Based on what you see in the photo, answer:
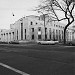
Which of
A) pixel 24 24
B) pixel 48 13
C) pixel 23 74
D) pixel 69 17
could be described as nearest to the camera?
pixel 23 74

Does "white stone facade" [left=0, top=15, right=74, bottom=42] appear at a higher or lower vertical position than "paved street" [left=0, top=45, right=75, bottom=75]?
higher

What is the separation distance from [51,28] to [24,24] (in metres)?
17.6

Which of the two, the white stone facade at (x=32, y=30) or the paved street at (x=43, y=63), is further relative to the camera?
the white stone facade at (x=32, y=30)

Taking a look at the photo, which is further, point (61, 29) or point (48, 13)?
point (61, 29)

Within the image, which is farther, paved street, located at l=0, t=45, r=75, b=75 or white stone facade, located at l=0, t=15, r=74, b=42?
white stone facade, located at l=0, t=15, r=74, b=42

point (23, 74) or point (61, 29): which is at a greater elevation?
point (61, 29)

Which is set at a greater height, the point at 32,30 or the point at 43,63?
the point at 32,30

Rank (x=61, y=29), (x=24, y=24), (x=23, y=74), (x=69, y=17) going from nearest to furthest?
(x=23, y=74)
(x=69, y=17)
(x=24, y=24)
(x=61, y=29)

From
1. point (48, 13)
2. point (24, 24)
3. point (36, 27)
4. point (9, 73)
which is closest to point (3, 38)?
point (24, 24)

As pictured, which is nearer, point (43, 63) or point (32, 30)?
point (43, 63)

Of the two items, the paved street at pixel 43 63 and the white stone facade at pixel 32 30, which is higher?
the white stone facade at pixel 32 30

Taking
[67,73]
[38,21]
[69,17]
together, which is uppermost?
[38,21]

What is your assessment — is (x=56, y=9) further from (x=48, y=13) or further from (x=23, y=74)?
(x=23, y=74)

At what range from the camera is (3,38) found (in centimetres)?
12188
